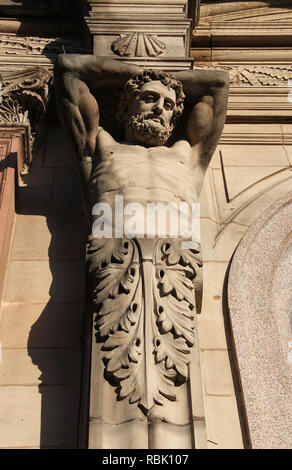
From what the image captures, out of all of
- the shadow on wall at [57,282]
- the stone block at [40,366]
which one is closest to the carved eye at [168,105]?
the shadow on wall at [57,282]

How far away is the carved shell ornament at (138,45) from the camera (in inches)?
223

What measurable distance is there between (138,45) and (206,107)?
1.10 m

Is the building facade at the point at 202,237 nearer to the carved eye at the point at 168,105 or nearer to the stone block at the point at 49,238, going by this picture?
the stone block at the point at 49,238

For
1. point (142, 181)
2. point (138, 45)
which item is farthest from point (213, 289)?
Answer: point (138, 45)

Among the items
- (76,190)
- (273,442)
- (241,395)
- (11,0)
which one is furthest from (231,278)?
(11,0)

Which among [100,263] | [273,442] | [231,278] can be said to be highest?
[231,278]

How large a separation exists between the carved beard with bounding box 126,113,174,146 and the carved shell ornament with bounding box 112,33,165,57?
1.10 m

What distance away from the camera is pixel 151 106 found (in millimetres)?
4797

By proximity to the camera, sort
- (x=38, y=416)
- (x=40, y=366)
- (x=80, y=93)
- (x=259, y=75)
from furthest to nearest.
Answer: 1. (x=259, y=75)
2. (x=80, y=93)
3. (x=40, y=366)
4. (x=38, y=416)

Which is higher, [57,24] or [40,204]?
[57,24]

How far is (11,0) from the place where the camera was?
7.33 m

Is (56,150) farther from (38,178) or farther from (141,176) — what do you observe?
(141,176)
